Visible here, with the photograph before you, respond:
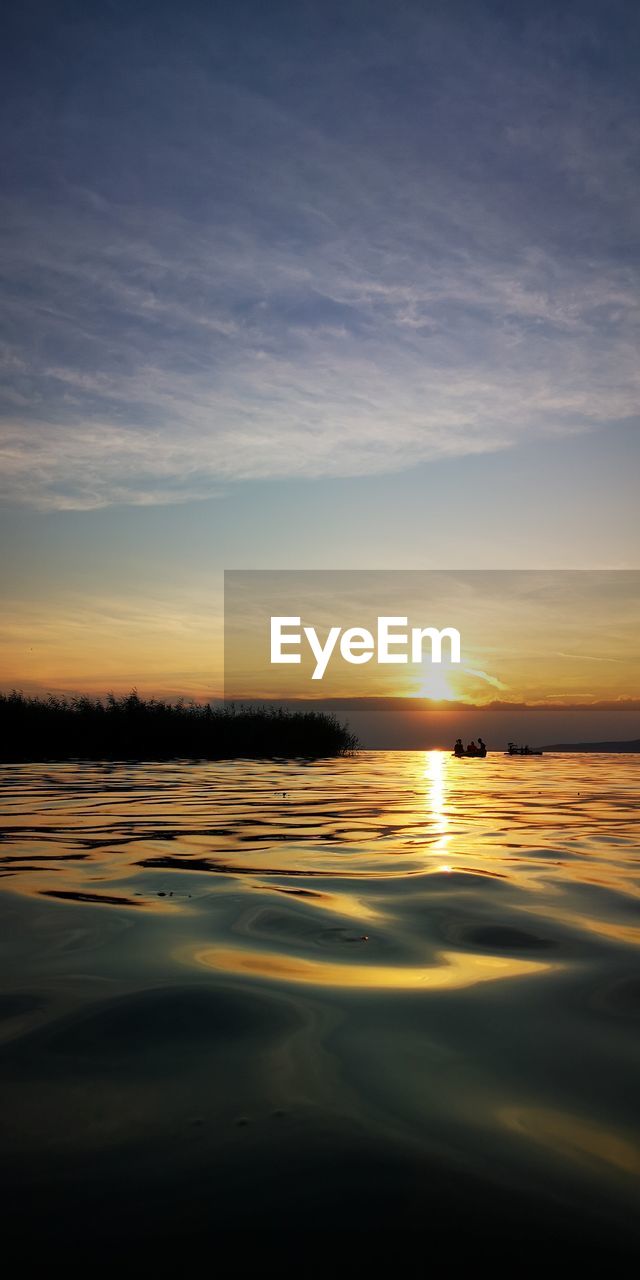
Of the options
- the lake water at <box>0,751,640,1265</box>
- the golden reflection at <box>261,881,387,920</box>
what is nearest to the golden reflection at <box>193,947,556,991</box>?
the lake water at <box>0,751,640,1265</box>

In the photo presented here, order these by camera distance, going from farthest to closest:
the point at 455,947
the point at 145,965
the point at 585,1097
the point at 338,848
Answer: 1. the point at 338,848
2. the point at 455,947
3. the point at 145,965
4. the point at 585,1097

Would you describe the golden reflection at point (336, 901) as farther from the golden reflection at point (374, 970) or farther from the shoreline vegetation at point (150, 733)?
the shoreline vegetation at point (150, 733)

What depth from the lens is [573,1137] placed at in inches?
74.3

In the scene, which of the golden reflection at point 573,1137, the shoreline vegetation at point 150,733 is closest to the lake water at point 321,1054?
the golden reflection at point 573,1137

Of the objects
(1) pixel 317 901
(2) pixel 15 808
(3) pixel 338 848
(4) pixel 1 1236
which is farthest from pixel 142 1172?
(2) pixel 15 808

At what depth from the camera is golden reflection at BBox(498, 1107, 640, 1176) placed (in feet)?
5.88

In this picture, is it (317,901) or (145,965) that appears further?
(317,901)

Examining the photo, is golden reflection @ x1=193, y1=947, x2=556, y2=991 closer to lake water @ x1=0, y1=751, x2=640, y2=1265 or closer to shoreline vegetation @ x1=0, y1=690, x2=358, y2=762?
lake water @ x1=0, y1=751, x2=640, y2=1265

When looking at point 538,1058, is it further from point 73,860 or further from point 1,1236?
point 73,860

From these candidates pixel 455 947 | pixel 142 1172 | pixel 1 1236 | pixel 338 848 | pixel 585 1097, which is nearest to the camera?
pixel 1 1236

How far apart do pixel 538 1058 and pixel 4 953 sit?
2314mm

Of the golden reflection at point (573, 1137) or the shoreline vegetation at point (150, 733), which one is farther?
the shoreline vegetation at point (150, 733)

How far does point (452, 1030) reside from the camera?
255 centimetres

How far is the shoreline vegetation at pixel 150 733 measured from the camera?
25156 mm
